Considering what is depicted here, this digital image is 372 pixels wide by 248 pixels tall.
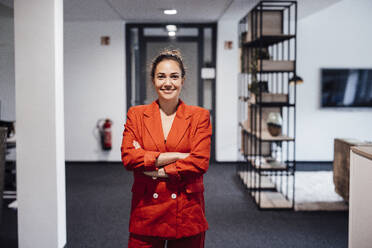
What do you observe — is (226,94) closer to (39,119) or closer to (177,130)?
(39,119)

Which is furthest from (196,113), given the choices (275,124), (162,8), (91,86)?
(91,86)

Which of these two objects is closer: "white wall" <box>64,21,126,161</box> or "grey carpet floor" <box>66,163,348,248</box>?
"grey carpet floor" <box>66,163,348,248</box>

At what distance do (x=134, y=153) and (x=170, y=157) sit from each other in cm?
17

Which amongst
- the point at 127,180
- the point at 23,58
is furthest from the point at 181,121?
the point at 127,180

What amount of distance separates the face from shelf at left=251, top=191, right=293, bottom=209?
236 centimetres

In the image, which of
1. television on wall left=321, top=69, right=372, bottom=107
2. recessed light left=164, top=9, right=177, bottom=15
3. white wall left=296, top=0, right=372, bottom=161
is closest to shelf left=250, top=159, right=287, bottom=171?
white wall left=296, top=0, right=372, bottom=161

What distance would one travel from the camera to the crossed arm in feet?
5.08

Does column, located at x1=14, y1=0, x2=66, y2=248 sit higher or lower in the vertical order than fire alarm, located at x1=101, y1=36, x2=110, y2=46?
lower

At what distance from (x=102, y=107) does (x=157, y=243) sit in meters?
4.57

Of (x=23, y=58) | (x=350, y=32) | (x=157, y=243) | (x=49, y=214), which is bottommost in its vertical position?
(x=49, y=214)

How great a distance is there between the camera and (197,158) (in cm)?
159

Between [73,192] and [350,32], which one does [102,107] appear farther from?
→ [350,32]

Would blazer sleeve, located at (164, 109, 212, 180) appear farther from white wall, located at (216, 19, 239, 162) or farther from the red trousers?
white wall, located at (216, 19, 239, 162)

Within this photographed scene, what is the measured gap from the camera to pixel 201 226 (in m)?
1.58
